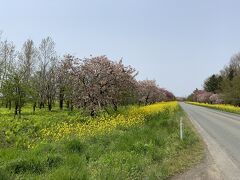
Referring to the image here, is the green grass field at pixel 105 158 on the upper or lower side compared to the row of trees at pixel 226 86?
lower

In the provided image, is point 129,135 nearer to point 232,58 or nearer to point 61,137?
point 61,137

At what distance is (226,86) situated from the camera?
78.1 metres

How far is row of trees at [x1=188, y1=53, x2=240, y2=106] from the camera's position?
73.6 m

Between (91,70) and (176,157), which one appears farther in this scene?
(91,70)

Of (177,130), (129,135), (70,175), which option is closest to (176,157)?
(129,135)

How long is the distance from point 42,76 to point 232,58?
70.6m

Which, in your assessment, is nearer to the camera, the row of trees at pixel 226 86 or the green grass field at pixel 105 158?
the green grass field at pixel 105 158

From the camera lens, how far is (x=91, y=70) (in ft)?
81.4

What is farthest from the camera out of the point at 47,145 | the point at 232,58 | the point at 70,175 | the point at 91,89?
the point at 232,58

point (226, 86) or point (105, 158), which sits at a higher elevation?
point (226, 86)

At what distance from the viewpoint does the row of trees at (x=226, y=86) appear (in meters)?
73.6

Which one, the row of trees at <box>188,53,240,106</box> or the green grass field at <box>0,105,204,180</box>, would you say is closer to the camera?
the green grass field at <box>0,105,204,180</box>

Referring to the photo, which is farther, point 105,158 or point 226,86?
point 226,86

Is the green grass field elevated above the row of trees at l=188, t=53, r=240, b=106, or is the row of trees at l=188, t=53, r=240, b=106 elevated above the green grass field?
the row of trees at l=188, t=53, r=240, b=106
